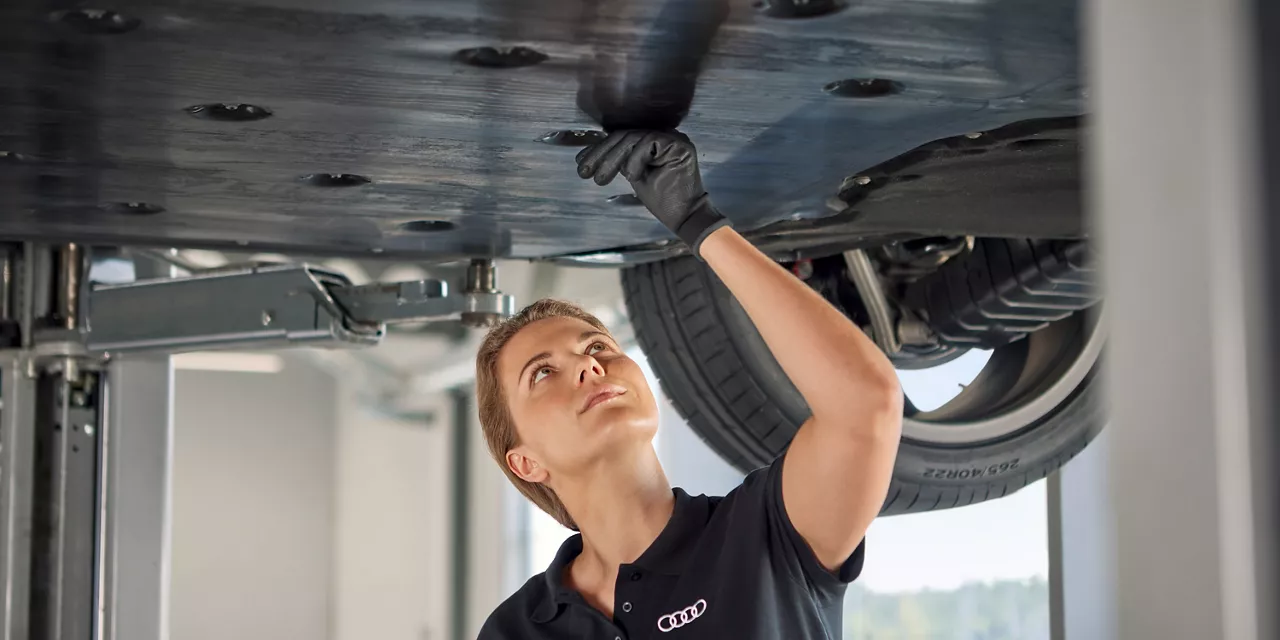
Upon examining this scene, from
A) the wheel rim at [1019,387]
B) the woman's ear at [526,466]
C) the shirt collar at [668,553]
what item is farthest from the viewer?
the wheel rim at [1019,387]

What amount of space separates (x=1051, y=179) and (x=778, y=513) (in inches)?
18.4

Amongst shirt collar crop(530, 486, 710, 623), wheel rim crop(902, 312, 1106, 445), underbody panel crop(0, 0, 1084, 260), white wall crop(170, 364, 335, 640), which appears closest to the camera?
underbody panel crop(0, 0, 1084, 260)

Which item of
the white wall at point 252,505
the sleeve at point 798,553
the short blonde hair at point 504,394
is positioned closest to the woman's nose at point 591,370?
the short blonde hair at point 504,394

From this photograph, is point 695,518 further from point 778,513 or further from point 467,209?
point 467,209

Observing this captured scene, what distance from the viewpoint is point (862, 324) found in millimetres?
2027

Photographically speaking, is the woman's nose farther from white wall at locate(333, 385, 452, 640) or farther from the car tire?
white wall at locate(333, 385, 452, 640)

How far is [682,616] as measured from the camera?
1.30m

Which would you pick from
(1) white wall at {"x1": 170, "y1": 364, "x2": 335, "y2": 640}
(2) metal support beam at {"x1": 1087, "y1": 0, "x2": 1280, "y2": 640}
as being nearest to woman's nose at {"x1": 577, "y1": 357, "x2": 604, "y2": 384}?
(2) metal support beam at {"x1": 1087, "y1": 0, "x2": 1280, "y2": 640}

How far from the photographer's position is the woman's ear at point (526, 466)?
1.51m

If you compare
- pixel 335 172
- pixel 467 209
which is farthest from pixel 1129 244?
pixel 467 209

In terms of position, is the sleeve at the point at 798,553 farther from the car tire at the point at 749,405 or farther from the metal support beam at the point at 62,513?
the metal support beam at the point at 62,513

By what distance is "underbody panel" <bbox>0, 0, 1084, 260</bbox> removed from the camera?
0.88 m

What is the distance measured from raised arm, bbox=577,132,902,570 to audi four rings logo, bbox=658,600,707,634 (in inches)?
6.0

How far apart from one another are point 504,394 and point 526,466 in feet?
0.28
